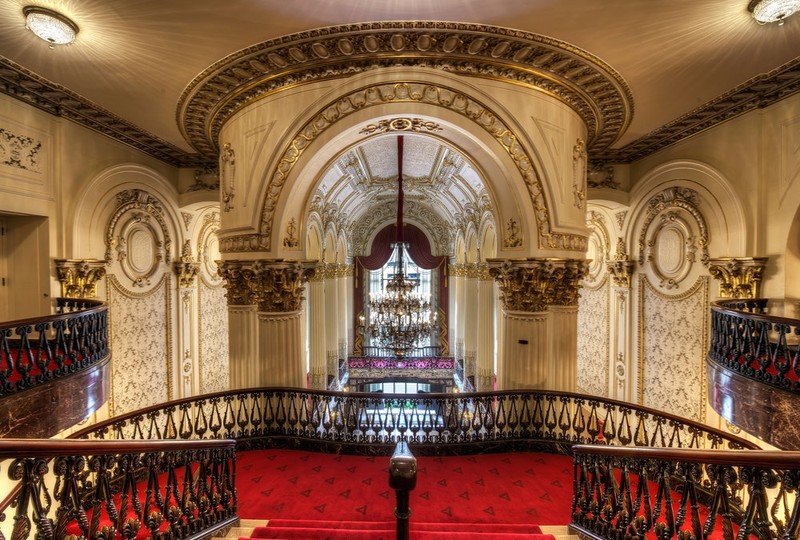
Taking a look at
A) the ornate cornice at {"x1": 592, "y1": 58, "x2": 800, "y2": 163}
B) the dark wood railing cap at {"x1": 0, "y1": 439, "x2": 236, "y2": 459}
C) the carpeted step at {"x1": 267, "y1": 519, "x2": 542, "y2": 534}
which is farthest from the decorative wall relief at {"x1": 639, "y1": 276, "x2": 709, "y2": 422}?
the dark wood railing cap at {"x1": 0, "y1": 439, "x2": 236, "y2": 459}

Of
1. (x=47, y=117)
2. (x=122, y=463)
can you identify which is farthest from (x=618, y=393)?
(x=47, y=117)

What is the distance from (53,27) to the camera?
3.81 meters

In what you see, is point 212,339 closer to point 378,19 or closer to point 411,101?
point 411,101

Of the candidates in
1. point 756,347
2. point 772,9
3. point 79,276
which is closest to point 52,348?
point 79,276

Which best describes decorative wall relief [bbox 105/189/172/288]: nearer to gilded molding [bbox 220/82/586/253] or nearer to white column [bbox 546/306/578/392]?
gilded molding [bbox 220/82/586/253]

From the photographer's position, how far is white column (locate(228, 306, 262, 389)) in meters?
5.65

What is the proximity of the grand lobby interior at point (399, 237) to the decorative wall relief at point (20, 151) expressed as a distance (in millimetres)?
30

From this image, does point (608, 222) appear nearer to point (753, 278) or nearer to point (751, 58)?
point (753, 278)

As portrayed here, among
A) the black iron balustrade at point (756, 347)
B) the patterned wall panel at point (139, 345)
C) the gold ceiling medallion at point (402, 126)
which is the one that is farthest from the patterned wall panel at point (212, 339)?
the black iron balustrade at point (756, 347)

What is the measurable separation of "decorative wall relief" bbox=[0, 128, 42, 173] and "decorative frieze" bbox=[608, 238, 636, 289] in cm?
1079

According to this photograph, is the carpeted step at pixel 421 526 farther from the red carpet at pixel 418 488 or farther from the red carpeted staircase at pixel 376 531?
the red carpet at pixel 418 488

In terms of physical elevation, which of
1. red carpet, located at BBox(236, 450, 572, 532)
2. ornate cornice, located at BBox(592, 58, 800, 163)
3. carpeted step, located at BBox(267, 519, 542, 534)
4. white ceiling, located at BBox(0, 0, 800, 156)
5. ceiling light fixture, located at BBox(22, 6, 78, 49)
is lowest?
red carpet, located at BBox(236, 450, 572, 532)

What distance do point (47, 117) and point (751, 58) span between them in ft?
32.6

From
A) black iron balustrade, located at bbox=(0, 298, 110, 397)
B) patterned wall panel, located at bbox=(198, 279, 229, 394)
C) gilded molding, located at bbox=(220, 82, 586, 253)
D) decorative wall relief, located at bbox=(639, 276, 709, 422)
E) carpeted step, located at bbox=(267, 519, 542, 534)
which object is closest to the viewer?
carpeted step, located at bbox=(267, 519, 542, 534)
